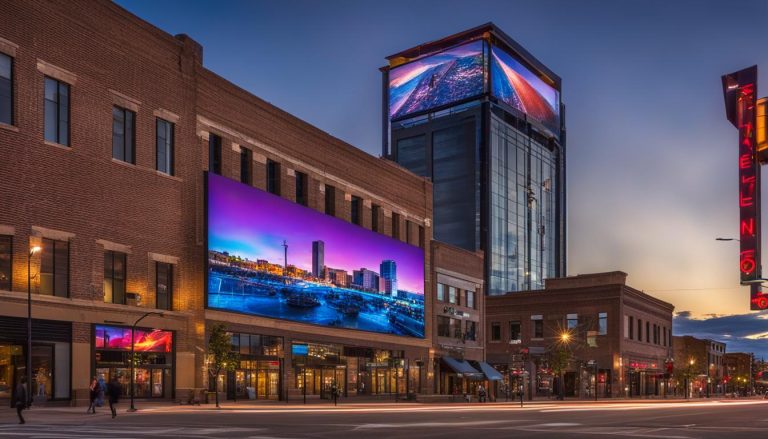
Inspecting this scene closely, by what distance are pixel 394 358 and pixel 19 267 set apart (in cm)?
4176

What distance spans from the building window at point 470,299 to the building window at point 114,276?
4889 centimetres

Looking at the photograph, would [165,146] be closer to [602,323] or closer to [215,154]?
[215,154]

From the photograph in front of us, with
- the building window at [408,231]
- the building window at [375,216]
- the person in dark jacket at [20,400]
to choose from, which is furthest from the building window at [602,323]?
the person in dark jacket at [20,400]

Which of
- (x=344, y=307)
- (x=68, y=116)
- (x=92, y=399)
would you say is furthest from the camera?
(x=344, y=307)

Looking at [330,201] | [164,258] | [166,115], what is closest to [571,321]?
[330,201]

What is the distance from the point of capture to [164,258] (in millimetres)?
54094

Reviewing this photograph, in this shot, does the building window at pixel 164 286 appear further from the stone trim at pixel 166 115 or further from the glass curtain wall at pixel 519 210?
the glass curtain wall at pixel 519 210

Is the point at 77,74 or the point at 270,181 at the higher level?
the point at 77,74

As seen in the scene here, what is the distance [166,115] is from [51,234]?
1209 cm

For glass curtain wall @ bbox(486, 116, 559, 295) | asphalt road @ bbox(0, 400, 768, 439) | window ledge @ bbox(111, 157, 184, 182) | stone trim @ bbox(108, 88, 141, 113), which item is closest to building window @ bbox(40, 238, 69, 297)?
window ledge @ bbox(111, 157, 184, 182)

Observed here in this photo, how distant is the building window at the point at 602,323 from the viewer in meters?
104

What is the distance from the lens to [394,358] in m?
79.8

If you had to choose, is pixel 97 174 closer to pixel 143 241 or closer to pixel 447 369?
pixel 143 241

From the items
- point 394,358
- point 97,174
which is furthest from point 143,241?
point 394,358
